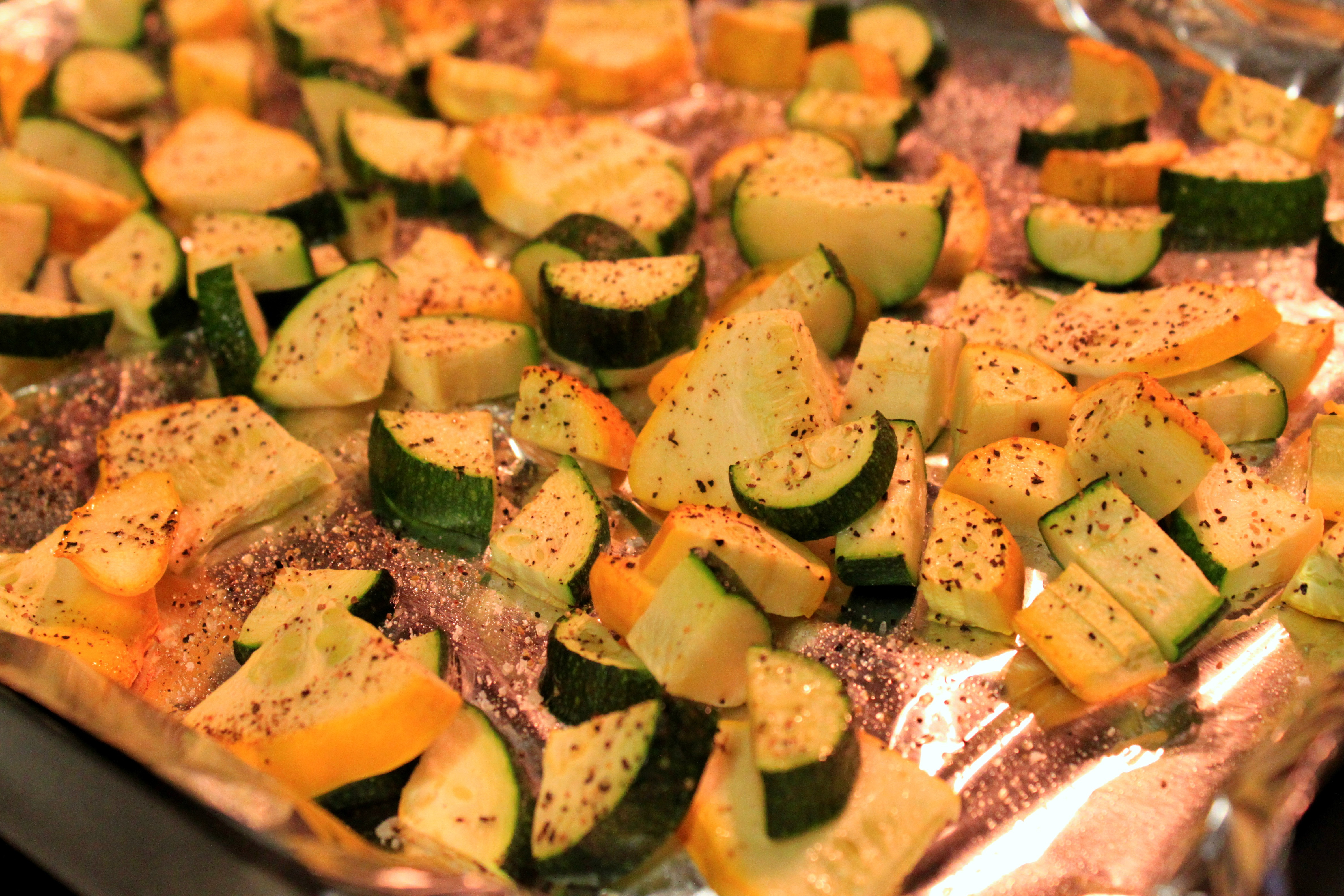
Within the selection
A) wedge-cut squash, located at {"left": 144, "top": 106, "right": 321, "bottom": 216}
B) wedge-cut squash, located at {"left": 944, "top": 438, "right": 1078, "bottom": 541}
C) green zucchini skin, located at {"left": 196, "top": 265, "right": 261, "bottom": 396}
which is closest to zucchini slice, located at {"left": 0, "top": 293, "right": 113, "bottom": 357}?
green zucchini skin, located at {"left": 196, "top": 265, "right": 261, "bottom": 396}

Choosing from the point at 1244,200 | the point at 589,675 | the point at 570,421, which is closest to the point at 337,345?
the point at 570,421

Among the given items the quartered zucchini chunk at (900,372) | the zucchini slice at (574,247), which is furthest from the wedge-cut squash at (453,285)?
the quartered zucchini chunk at (900,372)

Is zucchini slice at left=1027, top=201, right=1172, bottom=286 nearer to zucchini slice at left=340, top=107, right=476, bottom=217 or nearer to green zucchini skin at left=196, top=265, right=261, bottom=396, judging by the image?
zucchini slice at left=340, top=107, right=476, bottom=217

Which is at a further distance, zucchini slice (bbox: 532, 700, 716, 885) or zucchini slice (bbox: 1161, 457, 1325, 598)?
zucchini slice (bbox: 1161, 457, 1325, 598)

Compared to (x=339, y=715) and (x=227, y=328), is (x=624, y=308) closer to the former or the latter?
(x=227, y=328)

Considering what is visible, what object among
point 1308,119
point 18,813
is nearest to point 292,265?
point 18,813
